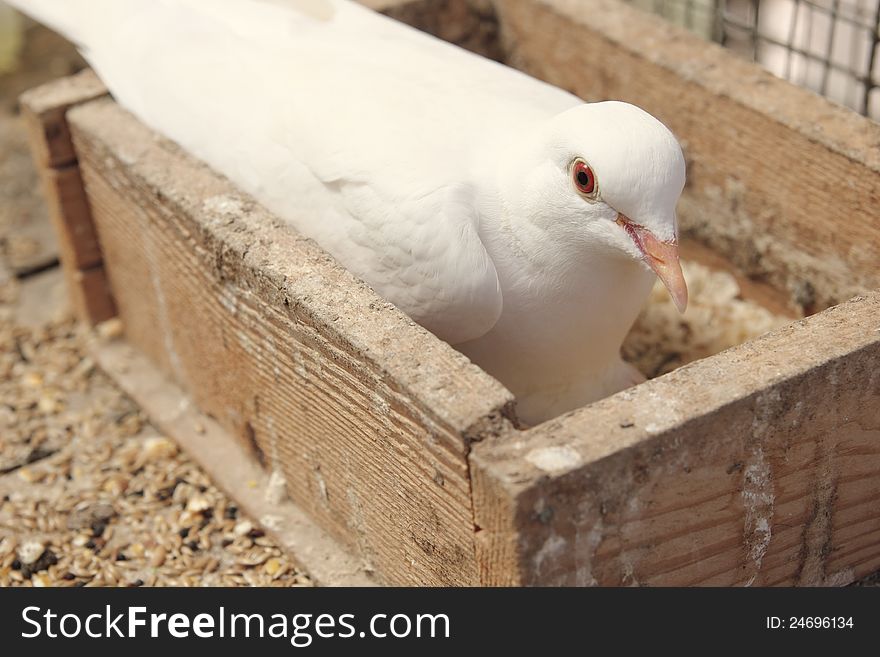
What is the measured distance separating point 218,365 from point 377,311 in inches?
32.8

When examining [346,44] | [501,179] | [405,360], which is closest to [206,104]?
[346,44]

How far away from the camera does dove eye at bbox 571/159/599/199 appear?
8.44 feet

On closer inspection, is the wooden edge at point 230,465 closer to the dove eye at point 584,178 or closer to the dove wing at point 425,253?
the dove wing at point 425,253

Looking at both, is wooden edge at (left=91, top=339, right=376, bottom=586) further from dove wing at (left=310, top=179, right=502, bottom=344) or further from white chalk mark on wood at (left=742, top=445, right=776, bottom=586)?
white chalk mark on wood at (left=742, top=445, right=776, bottom=586)

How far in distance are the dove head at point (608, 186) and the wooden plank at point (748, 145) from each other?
802 mm

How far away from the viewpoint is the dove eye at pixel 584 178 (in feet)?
8.44

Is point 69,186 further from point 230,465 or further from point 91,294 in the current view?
point 230,465

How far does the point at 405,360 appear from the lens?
2.40m

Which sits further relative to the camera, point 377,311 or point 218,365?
point 218,365

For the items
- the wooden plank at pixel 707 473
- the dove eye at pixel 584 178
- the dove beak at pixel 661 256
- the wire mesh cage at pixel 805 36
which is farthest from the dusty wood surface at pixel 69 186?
the wire mesh cage at pixel 805 36

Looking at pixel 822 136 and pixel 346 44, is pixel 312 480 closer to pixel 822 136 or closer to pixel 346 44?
pixel 346 44

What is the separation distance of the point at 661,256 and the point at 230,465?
4.38 feet

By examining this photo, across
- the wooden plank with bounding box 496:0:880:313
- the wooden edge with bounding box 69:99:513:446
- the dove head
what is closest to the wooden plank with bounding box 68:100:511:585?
the wooden edge with bounding box 69:99:513:446
